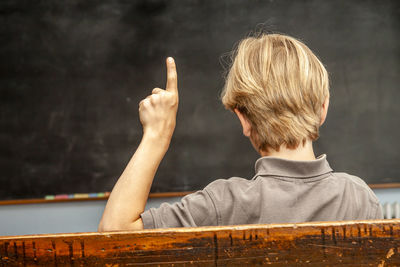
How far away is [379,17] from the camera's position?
274 cm

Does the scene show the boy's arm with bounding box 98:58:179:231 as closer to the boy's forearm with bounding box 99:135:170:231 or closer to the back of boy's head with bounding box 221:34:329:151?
the boy's forearm with bounding box 99:135:170:231

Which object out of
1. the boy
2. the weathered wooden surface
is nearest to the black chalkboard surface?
the boy

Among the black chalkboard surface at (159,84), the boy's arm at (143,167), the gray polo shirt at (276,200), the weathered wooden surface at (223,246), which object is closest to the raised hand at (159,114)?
the boy's arm at (143,167)

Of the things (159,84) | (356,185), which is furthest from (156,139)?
(159,84)

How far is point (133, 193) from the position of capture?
0.68 m

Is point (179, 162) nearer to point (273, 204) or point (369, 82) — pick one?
point (369, 82)

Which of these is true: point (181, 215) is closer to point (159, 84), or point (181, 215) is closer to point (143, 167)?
point (143, 167)

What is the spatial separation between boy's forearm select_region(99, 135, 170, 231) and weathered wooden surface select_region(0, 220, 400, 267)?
0.40 feet

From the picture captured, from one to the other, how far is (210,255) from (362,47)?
2.60 metres

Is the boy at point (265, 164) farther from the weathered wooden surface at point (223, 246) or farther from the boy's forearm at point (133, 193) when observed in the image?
the weathered wooden surface at point (223, 246)

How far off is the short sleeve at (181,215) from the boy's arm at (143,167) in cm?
2

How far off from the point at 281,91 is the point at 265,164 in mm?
161

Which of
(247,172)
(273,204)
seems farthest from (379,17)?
(273,204)

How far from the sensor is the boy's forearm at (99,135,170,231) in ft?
2.17
